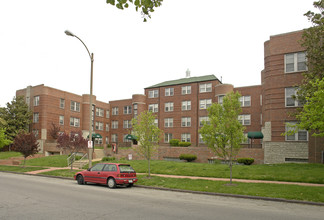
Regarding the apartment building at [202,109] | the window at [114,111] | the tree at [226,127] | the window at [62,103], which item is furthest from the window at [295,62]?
the window at [114,111]

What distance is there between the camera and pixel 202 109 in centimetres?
4088

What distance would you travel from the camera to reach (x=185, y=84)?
142 feet

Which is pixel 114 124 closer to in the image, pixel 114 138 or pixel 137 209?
pixel 114 138

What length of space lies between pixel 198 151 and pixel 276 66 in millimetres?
12691

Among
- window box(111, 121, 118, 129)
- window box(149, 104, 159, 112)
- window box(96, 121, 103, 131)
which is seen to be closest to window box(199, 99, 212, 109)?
window box(149, 104, 159, 112)

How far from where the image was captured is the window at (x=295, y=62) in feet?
77.0

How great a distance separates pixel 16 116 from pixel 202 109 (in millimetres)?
29623

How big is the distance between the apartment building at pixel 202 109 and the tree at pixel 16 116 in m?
1.24

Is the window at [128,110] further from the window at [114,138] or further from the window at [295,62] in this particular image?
the window at [295,62]

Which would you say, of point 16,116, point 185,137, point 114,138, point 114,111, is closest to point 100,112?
point 114,111

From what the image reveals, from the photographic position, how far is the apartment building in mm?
23672

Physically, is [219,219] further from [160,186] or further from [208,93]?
[208,93]

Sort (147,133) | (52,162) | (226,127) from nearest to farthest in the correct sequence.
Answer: (226,127) < (147,133) < (52,162)

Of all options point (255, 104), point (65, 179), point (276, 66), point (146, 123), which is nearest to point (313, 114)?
point (146, 123)
